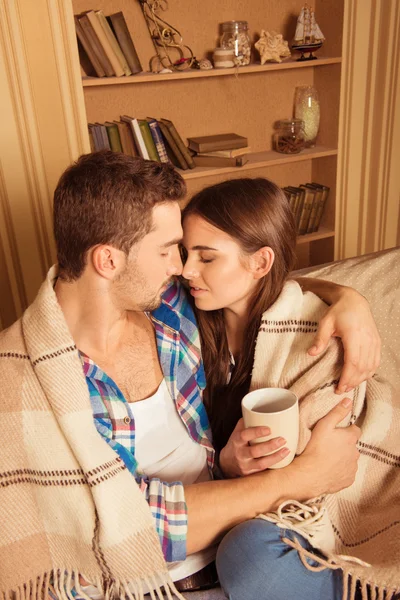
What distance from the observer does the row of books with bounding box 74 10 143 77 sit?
7.98 feet

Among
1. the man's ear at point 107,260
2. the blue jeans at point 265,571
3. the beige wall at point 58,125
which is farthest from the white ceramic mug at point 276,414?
the beige wall at point 58,125

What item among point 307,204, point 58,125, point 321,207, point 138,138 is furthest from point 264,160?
point 58,125

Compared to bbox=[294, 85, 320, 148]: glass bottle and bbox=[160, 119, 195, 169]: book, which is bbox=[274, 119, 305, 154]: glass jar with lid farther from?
bbox=[160, 119, 195, 169]: book

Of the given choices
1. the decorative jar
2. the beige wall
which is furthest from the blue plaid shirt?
the decorative jar

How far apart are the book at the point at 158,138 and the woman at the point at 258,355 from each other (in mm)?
1371

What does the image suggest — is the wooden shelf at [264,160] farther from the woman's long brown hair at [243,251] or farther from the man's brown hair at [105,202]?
the man's brown hair at [105,202]

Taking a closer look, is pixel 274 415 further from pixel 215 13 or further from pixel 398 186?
pixel 398 186

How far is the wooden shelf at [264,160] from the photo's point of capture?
2797 mm

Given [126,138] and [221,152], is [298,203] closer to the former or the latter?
[221,152]

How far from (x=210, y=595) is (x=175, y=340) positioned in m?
0.54

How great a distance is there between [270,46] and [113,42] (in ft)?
2.61

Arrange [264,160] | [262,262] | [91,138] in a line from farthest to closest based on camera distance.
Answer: [264,160], [91,138], [262,262]

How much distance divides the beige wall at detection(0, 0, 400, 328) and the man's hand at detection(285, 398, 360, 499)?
1716 millimetres

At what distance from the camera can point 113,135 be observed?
262 centimetres
